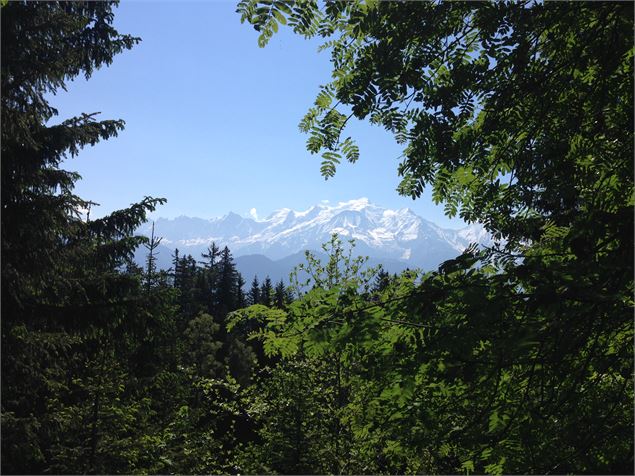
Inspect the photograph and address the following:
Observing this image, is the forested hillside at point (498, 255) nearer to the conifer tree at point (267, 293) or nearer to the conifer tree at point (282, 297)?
the conifer tree at point (282, 297)

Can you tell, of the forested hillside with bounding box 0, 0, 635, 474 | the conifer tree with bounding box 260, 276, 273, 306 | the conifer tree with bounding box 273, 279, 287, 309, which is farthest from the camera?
the conifer tree with bounding box 260, 276, 273, 306

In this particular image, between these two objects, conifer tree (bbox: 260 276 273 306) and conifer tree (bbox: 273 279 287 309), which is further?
conifer tree (bbox: 260 276 273 306)

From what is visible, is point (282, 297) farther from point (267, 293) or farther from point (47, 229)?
point (47, 229)

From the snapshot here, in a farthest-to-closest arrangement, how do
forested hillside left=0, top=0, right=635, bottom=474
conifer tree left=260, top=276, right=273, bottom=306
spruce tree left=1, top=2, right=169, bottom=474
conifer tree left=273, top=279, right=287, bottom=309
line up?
conifer tree left=260, top=276, right=273, bottom=306 → spruce tree left=1, top=2, right=169, bottom=474 → conifer tree left=273, top=279, right=287, bottom=309 → forested hillside left=0, top=0, right=635, bottom=474

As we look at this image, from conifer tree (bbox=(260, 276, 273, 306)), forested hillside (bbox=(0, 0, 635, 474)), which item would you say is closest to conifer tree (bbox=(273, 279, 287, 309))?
conifer tree (bbox=(260, 276, 273, 306))

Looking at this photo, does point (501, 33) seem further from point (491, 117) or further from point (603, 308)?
point (603, 308)

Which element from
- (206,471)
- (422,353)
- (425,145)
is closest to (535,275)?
(422,353)

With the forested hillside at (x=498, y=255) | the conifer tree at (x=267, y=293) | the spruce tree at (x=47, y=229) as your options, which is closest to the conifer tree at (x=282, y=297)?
the conifer tree at (x=267, y=293)

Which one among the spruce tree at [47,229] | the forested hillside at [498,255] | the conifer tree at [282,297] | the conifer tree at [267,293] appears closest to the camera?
the forested hillside at [498,255]

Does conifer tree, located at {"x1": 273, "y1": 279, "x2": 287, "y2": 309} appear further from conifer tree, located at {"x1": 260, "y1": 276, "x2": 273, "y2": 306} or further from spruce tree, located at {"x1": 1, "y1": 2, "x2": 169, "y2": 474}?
spruce tree, located at {"x1": 1, "y1": 2, "x2": 169, "y2": 474}

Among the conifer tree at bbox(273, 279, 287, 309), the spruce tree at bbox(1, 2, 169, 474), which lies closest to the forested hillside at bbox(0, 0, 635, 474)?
the conifer tree at bbox(273, 279, 287, 309)

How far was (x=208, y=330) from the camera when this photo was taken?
2841cm

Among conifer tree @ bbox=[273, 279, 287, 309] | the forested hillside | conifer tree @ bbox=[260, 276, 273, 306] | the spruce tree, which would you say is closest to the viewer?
the forested hillside

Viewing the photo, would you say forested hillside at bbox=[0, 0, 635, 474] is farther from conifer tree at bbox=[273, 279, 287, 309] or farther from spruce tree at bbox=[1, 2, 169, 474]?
spruce tree at bbox=[1, 2, 169, 474]
